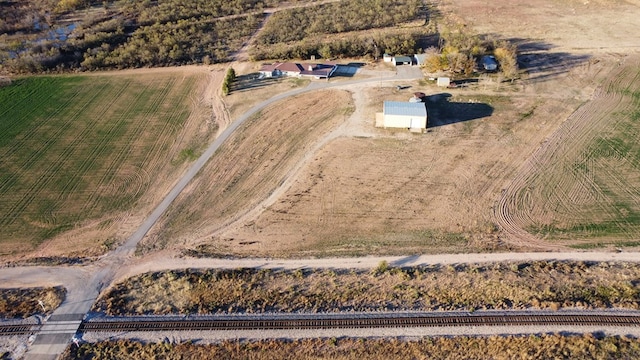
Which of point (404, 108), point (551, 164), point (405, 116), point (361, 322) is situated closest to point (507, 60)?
point (404, 108)

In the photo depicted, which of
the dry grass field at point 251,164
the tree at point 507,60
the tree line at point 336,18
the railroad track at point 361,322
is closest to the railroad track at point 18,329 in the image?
the railroad track at point 361,322

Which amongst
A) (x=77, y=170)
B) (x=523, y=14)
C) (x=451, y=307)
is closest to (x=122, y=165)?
(x=77, y=170)

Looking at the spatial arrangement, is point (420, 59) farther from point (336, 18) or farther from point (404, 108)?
point (336, 18)

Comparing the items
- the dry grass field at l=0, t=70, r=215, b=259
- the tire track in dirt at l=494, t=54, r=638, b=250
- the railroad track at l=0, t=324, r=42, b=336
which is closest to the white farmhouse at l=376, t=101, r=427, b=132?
the tire track in dirt at l=494, t=54, r=638, b=250

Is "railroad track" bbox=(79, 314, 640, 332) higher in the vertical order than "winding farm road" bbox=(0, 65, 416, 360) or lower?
lower

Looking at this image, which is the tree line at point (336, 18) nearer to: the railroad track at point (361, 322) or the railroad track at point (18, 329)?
the railroad track at point (361, 322)

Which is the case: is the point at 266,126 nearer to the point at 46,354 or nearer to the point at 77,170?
the point at 77,170

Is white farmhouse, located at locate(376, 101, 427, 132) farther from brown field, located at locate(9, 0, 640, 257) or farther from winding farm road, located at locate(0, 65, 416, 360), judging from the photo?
winding farm road, located at locate(0, 65, 416, 360)
